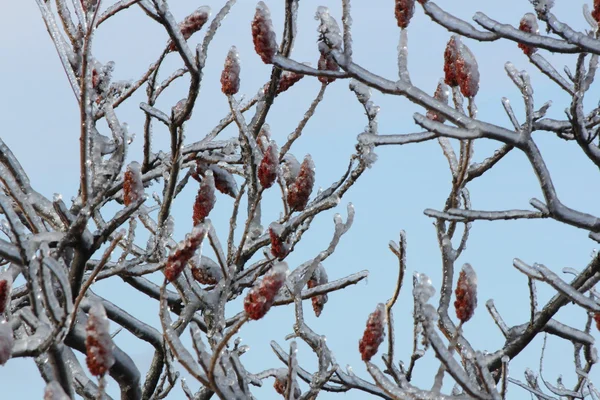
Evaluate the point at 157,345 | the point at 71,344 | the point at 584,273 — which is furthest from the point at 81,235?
the point at 584,273

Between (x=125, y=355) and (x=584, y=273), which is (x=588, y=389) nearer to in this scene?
(x=584, y=273)

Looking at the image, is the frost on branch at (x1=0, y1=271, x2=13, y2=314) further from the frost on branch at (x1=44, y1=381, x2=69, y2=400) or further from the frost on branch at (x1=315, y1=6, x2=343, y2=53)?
the frost on branch at (x1=315, y1=6, x2=343, y2=53)

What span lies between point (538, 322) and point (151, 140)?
9.35ft

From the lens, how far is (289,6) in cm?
406

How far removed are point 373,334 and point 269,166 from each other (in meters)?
1.26

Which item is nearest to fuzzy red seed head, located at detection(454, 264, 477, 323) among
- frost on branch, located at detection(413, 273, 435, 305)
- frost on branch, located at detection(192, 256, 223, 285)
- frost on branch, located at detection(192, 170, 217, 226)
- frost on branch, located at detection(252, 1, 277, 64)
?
frost on branch, located at detection(413, 273, 435, 305)

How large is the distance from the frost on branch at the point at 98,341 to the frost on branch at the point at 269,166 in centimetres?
156

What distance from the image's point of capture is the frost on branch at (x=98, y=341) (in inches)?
108

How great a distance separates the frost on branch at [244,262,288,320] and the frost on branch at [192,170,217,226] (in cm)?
126

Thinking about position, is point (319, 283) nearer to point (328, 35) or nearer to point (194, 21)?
point (194, 21)

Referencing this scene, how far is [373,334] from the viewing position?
3234mm

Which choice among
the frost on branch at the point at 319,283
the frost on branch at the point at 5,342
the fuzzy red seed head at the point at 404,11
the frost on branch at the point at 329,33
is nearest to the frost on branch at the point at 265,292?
the frost on branch at the point at 5,342

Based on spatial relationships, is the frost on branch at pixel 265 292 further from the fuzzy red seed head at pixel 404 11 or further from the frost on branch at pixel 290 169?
the frost on branch at pixel 290 169

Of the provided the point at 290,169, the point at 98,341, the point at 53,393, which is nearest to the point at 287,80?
the point at 290,169
